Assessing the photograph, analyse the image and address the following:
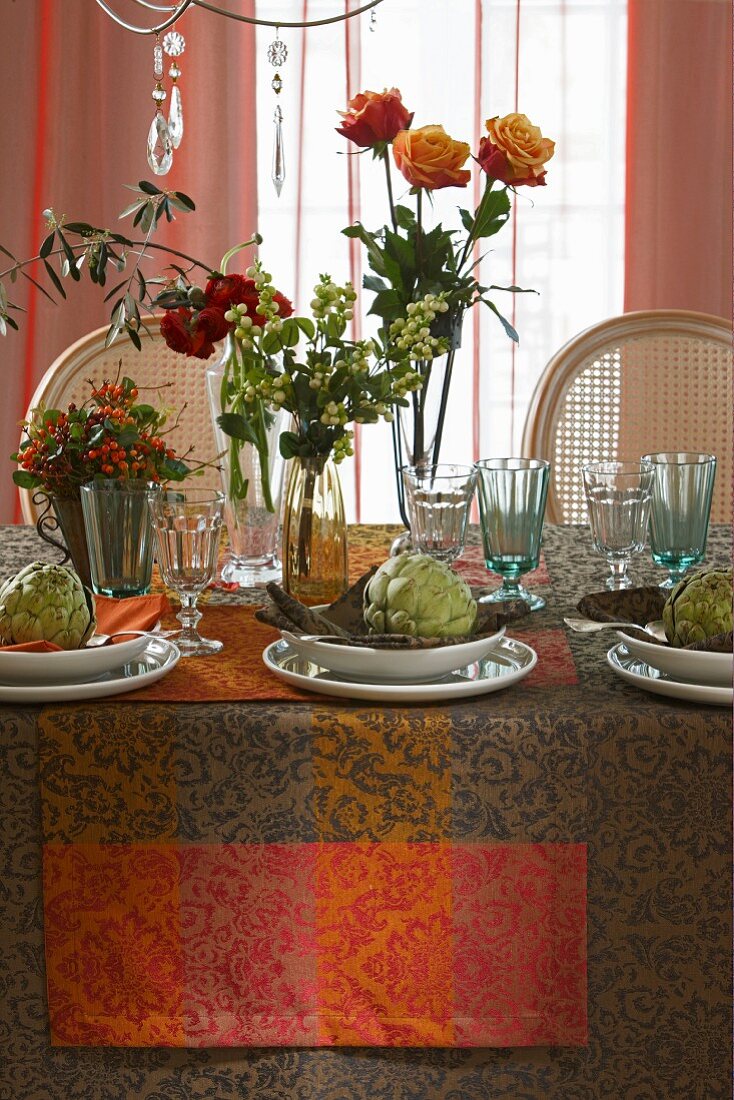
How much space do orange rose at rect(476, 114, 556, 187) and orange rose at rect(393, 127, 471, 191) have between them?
33 mm

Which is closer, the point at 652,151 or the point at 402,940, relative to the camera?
the point at 402,940

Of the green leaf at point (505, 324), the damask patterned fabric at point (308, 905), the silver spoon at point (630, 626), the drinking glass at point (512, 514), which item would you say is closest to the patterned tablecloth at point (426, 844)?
the damask patterned fabric at point (308, 905)

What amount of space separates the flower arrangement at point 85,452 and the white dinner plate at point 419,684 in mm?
291

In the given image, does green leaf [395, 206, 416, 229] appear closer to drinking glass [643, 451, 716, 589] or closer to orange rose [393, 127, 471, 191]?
orange rose [393, 127, 471, 191]

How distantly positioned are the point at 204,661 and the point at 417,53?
2306 mm

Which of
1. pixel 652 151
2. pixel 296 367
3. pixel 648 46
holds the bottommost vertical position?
pixel 296 367

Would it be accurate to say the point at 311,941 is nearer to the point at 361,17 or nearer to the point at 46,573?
the point at 46,573

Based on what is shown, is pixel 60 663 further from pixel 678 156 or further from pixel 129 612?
pixel 678 156

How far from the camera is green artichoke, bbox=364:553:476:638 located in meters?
1.07

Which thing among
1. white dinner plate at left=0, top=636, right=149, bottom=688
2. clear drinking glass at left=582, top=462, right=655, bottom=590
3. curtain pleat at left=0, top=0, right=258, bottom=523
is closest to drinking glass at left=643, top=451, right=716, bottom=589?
clear drinking glass at left=582, top=462, right=655, bottom=590

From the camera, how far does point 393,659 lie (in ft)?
3.42

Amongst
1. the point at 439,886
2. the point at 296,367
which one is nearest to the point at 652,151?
the point at 296,367

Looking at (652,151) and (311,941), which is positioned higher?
(652,151)

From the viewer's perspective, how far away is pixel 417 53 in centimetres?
307
